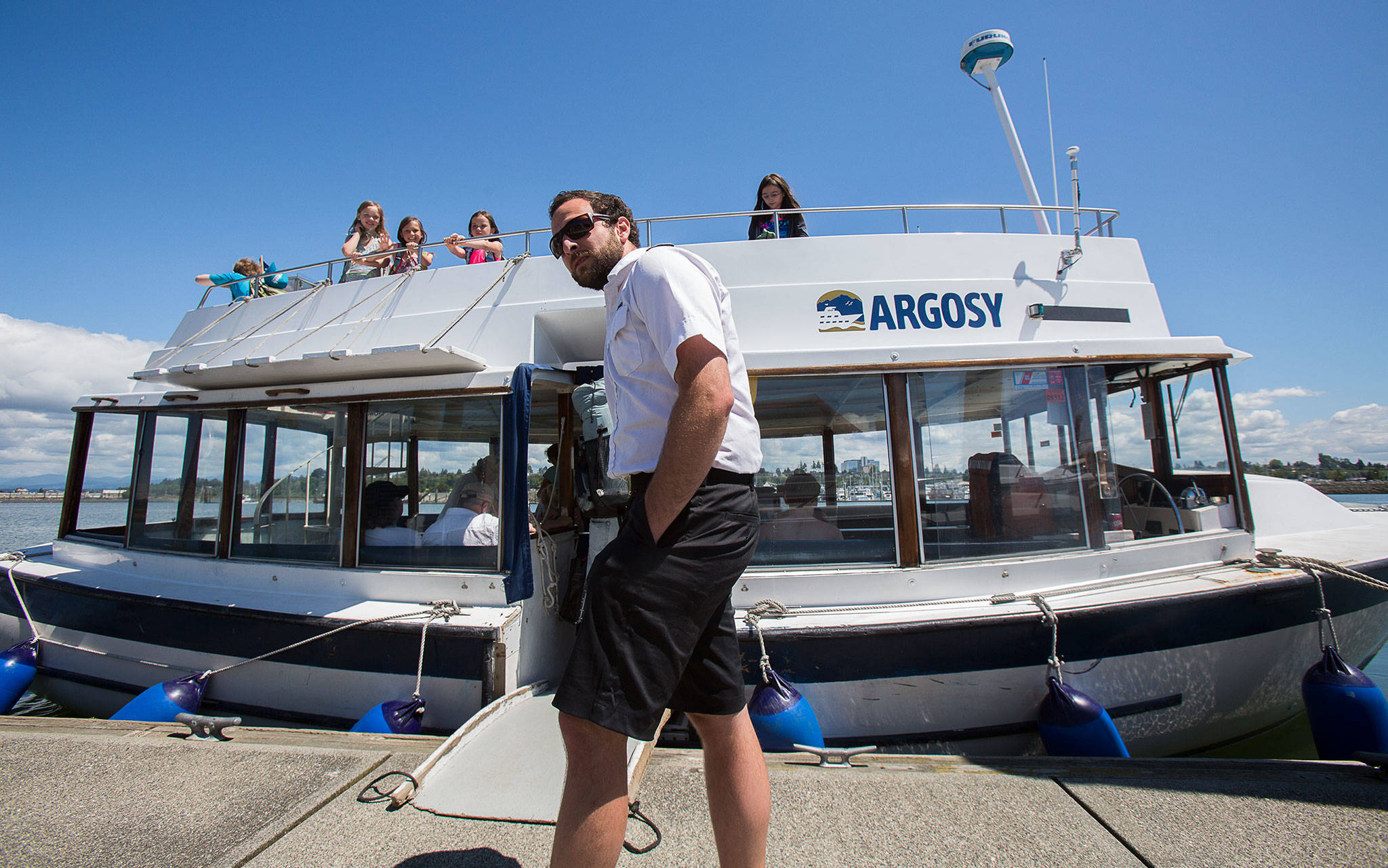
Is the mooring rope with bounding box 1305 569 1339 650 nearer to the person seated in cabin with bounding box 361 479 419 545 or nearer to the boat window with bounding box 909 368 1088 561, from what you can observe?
the boat window with bounding box 909 368 1088 561

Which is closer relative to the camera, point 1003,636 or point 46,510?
point 1003,636

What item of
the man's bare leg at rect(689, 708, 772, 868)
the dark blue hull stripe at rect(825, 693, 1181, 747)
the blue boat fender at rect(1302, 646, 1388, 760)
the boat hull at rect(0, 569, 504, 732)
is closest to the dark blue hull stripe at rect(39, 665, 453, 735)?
the boat hull at rect(0, 569, 504, 732)

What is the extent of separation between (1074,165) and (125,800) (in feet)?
19.6

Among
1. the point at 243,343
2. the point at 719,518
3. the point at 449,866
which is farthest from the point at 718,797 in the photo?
the point at 243,343

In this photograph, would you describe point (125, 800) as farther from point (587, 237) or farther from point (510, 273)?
point (510, 273)

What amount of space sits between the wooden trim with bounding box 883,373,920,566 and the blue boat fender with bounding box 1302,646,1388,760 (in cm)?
189

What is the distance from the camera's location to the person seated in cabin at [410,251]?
191 inches

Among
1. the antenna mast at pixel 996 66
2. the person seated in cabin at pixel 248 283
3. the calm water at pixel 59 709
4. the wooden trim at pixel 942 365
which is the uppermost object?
the antenna mast at pixel 996 66

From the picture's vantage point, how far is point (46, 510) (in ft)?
93.8

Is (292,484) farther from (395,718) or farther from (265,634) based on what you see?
(395,718)

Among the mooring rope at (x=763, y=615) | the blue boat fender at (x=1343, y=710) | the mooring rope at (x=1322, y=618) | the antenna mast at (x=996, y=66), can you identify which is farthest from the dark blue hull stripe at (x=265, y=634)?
the antenna mast at (x=996, y=66)

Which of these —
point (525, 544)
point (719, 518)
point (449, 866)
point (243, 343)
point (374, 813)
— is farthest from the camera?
point (243, 343)

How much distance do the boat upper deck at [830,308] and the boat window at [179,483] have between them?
0.96ft

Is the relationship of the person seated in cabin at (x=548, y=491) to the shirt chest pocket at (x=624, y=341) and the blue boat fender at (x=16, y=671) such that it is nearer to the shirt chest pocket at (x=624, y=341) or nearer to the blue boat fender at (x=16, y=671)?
the shirt chest pocket at (x=624, y=341)
